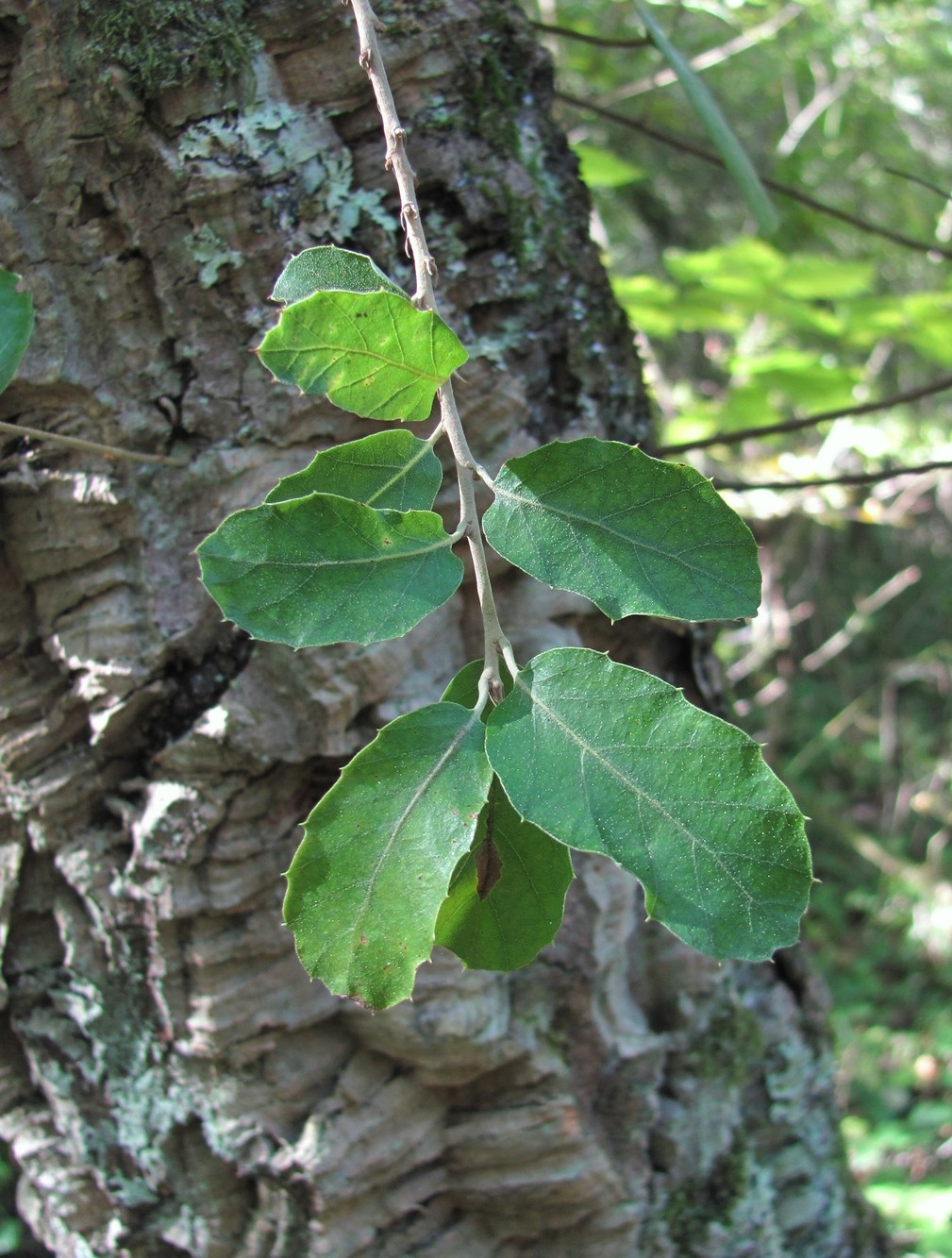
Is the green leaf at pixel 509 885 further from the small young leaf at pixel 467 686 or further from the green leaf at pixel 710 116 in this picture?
the green leaf at pixel 710 116

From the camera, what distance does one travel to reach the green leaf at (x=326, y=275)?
1.91ft

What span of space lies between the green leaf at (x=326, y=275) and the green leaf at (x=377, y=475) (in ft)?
0.31

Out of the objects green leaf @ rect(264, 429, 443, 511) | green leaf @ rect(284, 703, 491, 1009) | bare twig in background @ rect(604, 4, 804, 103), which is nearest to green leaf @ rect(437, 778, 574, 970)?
green leaf @ rect(284, 703, 491, 1009)

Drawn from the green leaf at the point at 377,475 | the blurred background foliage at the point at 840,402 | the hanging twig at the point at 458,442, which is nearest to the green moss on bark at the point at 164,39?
the hanging twig at the point at 458,442

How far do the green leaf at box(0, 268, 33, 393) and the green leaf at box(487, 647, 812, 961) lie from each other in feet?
1.37

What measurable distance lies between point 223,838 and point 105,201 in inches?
21.4

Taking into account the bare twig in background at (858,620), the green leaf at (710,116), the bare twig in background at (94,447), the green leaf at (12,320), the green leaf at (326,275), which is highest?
the green leaf at (710,116)

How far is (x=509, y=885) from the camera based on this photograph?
575mm

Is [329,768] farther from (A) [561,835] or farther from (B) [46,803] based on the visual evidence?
(A) [561,835]

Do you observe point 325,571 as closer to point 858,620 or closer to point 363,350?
point 363,350

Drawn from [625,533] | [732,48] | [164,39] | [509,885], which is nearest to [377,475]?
[625,533]

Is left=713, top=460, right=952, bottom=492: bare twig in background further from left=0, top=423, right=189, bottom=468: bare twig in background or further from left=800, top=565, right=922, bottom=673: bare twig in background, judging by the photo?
left=800, top=565, right=922, bottom=673: bare twig in background

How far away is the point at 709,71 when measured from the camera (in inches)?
141

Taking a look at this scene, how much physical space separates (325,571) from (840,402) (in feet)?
5.58
